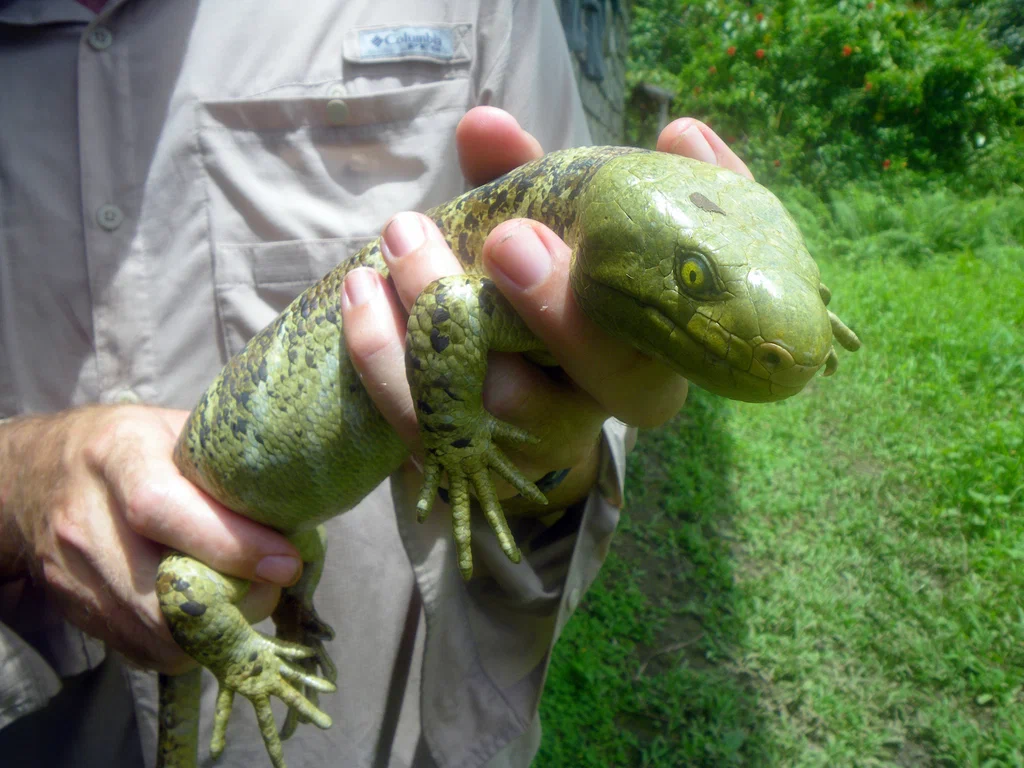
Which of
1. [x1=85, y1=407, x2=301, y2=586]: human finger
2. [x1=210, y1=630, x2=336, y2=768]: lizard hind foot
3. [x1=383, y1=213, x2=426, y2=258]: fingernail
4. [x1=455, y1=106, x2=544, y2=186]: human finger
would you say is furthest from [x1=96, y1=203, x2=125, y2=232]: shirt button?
[x1=210, y1=630, x2=336, y2=768]: lizard hind foot

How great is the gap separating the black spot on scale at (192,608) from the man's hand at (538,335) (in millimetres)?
827

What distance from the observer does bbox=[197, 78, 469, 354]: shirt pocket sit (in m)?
2.54

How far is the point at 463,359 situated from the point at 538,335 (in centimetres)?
22

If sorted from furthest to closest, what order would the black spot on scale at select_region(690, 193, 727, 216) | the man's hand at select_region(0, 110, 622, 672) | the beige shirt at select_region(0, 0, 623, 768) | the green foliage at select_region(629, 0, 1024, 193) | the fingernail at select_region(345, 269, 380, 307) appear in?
the green foliage at select_region(629, 0, 1024, 193) → the beige shirt at select_region(0, 0, 623, 768) → the man's hand at select_region(0, 110, 622, 672) → the fingernail at select_region(345, 269, 380, 307) → the black spot on scale at select_region(690, 193, 727, 216)

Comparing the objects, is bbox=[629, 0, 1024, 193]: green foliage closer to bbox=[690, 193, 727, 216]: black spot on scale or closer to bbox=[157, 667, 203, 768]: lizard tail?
bbox=[690, 193, 727, 216]: black spot on scale

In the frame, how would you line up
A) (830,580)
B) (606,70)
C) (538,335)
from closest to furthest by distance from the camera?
1. (538,335)
2. (830,580)
3. (606,70)

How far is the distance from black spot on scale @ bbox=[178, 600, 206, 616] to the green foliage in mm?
12008

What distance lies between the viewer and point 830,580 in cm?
449

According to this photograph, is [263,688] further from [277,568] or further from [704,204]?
[704,204]

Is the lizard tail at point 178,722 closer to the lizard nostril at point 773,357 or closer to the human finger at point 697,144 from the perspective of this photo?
the lizard nostril at point 773,357

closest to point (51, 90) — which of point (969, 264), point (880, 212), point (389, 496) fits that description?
point (389, 496)

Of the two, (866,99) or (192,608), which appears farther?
(866,99)

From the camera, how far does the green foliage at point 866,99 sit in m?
11.6

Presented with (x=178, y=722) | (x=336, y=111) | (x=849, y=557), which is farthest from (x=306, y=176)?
(x=849, y=557)
